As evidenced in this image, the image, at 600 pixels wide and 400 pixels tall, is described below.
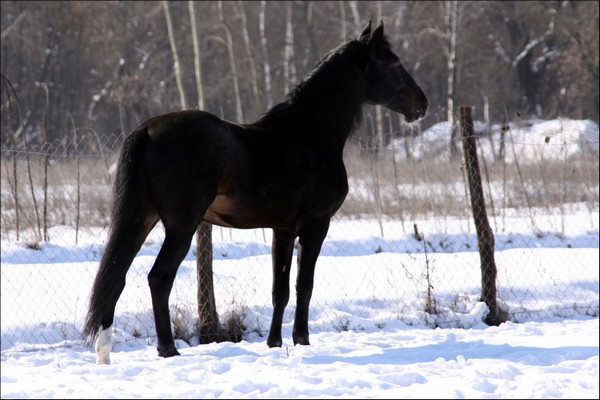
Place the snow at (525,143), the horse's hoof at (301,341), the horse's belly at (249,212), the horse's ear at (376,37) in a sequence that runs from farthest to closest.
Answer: the snow at (525,143) → the horse's ear at (376,37) → the horse's hoof at (301,341) → the horse's belly at (249,212)

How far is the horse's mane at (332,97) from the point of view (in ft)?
21.0

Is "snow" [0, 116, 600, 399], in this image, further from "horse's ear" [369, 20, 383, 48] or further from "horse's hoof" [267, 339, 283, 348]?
"horse's ear" [369, 20, 383, 48]

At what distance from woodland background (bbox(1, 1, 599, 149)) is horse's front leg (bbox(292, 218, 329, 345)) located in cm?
2230

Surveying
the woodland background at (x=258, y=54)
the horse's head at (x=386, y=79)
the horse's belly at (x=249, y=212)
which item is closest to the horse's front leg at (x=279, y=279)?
the horse's belly at (x=249, y=212)

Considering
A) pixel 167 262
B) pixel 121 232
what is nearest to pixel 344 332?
pixel 167 262

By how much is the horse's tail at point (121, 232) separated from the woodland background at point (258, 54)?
74.6 ft

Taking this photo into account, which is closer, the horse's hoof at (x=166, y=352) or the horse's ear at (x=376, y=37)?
the horse's hoof at (x=166, y=352)

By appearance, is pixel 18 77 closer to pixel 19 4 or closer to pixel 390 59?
pixel 19 4

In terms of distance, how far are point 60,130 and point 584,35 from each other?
1936 cm

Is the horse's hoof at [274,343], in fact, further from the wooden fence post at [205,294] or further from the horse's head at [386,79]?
the horse's head at [386,79]

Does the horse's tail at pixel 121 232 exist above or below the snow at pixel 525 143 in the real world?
below

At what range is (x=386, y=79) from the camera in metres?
6.89

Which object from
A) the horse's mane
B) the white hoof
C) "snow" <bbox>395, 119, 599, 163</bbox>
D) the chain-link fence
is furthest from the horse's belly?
"snow" <bbox>395, 119, 599, 163</bbox>

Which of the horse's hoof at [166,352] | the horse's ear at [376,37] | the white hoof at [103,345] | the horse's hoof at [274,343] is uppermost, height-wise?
the horse's ear at [376,37]
